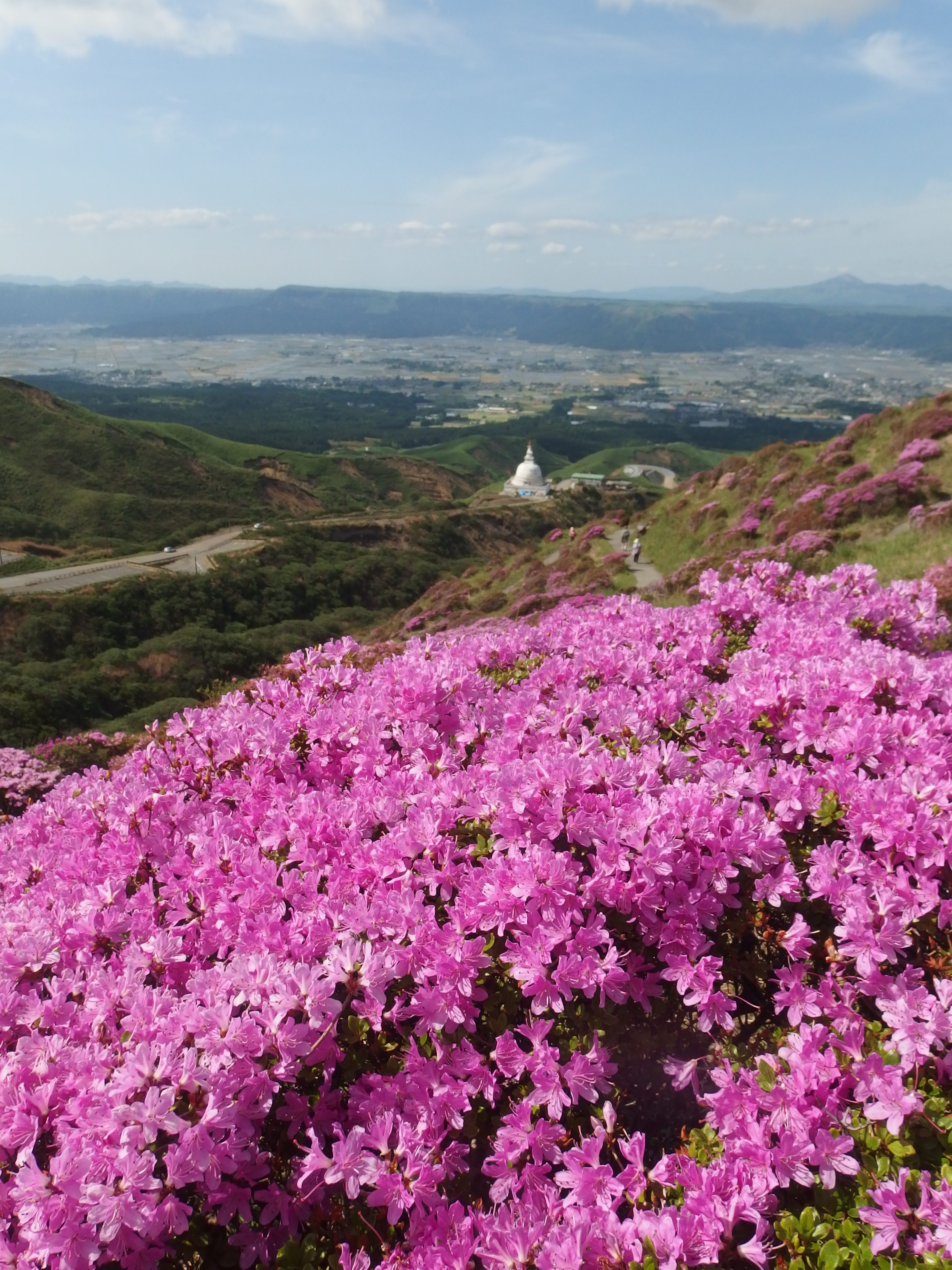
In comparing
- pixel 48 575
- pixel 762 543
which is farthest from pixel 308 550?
pixel 762 543

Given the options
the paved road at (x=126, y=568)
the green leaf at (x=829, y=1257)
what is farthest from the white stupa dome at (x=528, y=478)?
the green leaf at (x=829, y=1257)

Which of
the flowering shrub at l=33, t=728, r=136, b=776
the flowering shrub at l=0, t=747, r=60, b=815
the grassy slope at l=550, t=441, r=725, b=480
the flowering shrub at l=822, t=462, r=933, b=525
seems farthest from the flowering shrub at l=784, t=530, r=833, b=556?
the grassy slope at l=550, t=441, r=725, b=480

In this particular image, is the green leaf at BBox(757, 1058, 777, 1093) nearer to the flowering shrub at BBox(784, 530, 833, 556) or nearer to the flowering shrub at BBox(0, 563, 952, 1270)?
the flowering shrub at BBox(0, 563, 952, 1270)

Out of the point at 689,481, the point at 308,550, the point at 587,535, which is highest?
the point at 689,481

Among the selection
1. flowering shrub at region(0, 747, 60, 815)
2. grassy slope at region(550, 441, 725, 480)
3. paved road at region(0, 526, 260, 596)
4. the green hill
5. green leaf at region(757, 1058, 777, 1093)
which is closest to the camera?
green leaf at region(757, 1058, 777, 1093)

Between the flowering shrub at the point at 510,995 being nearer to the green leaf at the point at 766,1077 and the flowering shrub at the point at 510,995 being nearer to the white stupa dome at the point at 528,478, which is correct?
the green leaf at the point at 766,1077

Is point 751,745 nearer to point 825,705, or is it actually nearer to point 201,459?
point 825,705
